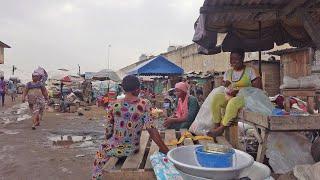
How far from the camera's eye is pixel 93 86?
33.1m

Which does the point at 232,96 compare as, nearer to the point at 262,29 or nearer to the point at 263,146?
the point at 263,146

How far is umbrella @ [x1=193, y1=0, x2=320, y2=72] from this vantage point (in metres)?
5.38

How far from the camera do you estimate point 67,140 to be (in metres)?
10.9

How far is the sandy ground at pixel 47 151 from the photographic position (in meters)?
7.05

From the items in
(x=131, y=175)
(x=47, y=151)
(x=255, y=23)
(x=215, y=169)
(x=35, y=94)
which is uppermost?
(x=255, y=23)

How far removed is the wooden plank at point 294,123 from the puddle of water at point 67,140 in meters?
7.77

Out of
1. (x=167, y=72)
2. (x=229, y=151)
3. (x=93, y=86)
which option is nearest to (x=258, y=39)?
(x=229, y=151)

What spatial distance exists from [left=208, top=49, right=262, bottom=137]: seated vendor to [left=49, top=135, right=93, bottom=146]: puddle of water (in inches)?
236

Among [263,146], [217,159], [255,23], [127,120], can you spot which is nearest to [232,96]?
[263,146]

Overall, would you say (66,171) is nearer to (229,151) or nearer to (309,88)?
(309,88)

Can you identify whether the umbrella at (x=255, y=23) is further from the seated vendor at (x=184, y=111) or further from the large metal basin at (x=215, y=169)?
the large metal basin at (x=215, y=169)

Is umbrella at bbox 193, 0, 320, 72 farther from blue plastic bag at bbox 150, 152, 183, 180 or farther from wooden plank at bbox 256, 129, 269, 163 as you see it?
blue plastic bag at bbox 150, 152, 183, 180

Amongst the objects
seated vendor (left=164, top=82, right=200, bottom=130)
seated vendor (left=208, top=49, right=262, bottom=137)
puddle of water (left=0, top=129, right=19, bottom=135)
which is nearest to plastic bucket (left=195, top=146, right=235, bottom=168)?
seated vendor (left=208, top=49, right=262, bottom=137)

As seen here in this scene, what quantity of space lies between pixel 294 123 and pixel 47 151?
7.00 meters
